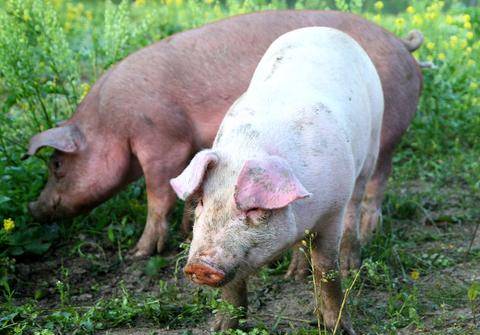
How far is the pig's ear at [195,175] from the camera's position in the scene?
106 inches

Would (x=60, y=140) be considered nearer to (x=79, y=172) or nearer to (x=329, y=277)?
(x=79, y=172)

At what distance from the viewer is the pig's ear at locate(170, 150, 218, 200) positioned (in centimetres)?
270

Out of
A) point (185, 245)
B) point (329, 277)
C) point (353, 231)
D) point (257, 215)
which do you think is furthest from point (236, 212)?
point (353, 231)

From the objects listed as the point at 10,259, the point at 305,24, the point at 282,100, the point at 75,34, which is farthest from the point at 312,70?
the point at 75,34

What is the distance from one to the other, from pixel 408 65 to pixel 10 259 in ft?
8.41

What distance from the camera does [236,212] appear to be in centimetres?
268

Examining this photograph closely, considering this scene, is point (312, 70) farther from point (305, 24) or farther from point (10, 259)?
point (10, 259)

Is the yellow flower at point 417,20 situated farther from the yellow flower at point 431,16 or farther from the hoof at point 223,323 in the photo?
the hoof at point 223,323

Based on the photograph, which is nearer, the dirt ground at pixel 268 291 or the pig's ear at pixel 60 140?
the dirt ground at pixel 268 291

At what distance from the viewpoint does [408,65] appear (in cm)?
486

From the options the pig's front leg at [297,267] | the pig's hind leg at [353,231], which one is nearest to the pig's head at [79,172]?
the pig's front leg at [297,267]

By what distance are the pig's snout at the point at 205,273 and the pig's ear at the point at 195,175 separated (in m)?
0.25

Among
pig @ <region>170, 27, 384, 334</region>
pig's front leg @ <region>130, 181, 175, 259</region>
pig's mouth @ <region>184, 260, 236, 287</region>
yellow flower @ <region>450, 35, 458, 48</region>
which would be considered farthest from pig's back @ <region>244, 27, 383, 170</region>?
yellow flower @ <region>450, 35, 458, 48</region>

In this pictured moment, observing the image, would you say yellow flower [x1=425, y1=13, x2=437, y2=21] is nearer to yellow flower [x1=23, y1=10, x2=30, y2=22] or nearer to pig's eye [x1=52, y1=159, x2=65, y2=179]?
yellow flower [x1=23, y1=10, x2=30, y2=22]
